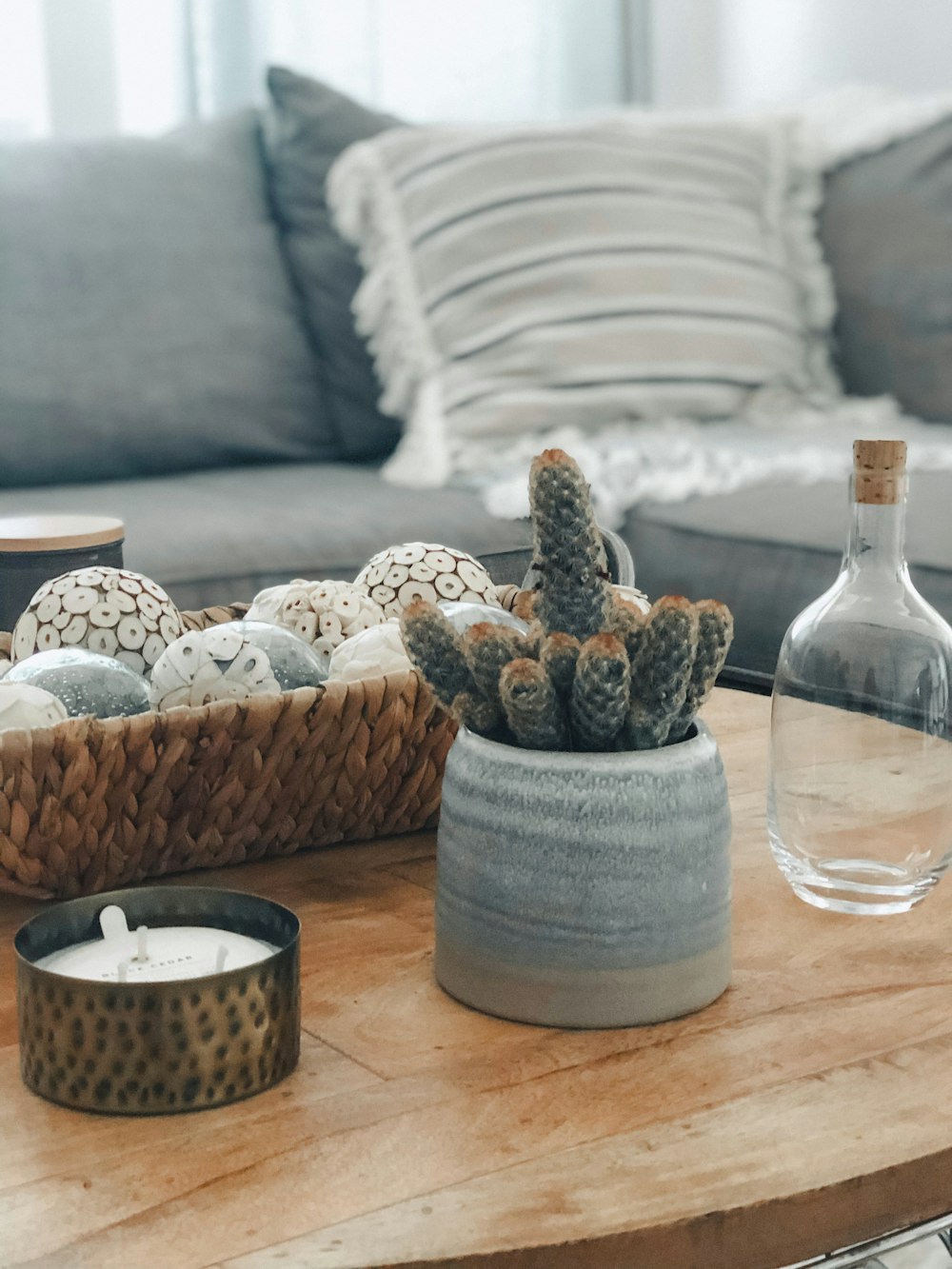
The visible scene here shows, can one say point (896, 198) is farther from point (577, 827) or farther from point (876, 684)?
point (577, 827)

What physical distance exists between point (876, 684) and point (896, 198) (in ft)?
5.37

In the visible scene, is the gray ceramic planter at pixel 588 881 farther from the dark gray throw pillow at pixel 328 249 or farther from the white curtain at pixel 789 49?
the white curtain at pixel 789 49

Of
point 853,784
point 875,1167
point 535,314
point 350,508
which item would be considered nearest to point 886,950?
point 853,784

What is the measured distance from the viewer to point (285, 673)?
788 millimetres

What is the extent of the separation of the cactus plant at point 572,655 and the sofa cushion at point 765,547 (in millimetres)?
946

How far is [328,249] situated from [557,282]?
0.33m

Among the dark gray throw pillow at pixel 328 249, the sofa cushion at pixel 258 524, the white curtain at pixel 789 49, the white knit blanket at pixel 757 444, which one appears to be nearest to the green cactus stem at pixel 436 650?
the sofa cushion at pixel 258 524

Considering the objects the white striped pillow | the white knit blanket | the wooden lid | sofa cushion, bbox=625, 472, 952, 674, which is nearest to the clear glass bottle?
the wooden lid

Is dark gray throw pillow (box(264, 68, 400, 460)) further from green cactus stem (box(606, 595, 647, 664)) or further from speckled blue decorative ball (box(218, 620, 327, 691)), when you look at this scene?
green cactus stem (box(606, 595, 647, 664))

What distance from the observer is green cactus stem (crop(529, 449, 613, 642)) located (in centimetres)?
60

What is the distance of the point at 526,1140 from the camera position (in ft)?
1.73

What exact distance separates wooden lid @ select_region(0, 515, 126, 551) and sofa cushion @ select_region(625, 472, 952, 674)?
743mm

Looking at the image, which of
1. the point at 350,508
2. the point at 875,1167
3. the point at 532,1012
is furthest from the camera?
the point at 350,508

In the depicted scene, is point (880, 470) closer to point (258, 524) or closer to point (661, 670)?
point (661, 670)
